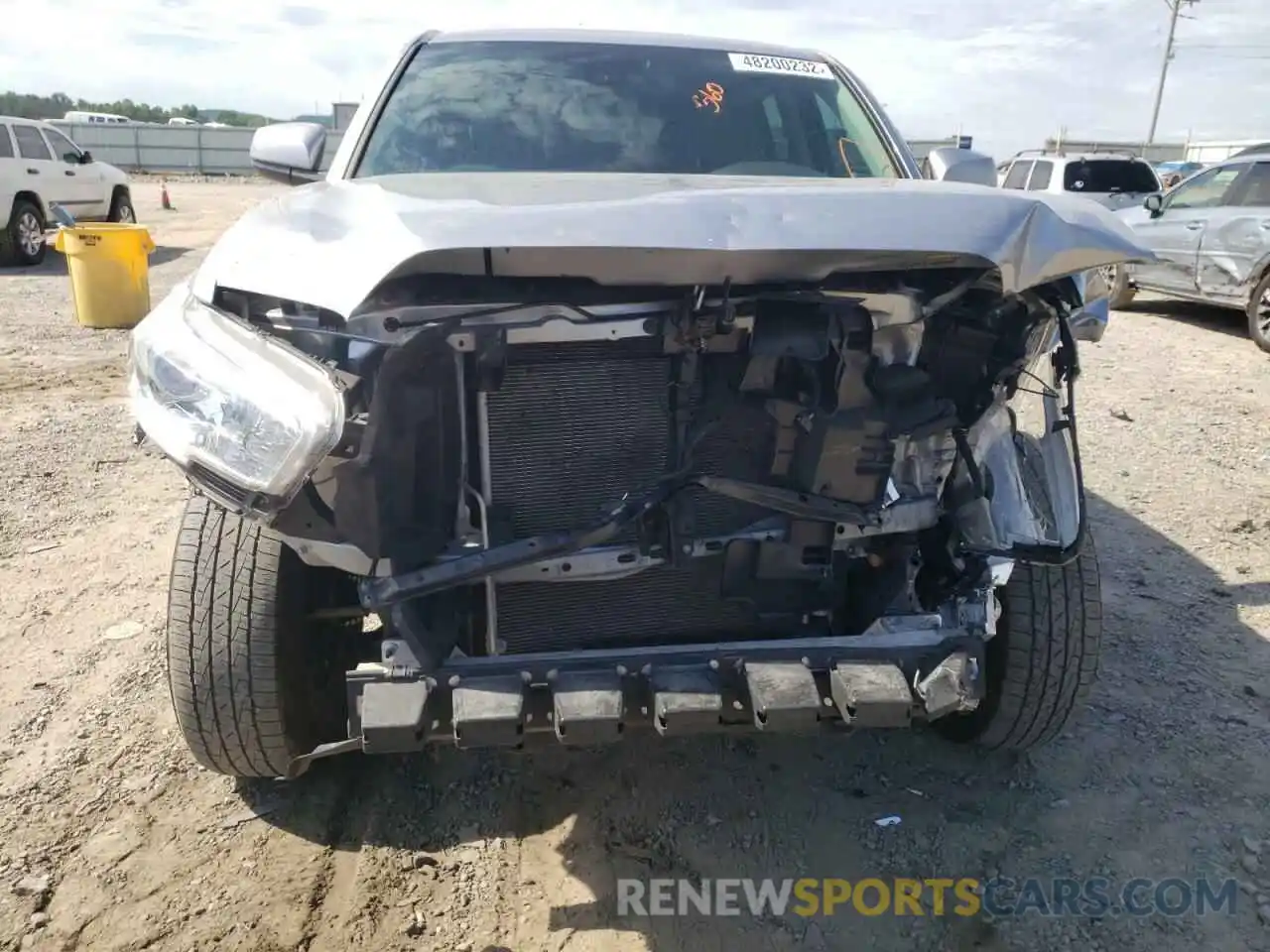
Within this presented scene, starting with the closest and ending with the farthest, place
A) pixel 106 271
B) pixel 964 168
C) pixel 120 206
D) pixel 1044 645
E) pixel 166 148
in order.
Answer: pixel 1044 645 < pixel 964 168 < pixel 106 271 < pixel 120 206 < pixel 166 148

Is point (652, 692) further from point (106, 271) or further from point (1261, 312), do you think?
point (1261, 312)

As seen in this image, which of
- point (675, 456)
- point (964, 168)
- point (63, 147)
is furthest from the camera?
point (63, 147)

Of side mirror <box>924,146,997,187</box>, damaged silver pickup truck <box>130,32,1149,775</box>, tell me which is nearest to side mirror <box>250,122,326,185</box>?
damaged silver pickup truck <box>130,32,1149,775</box>

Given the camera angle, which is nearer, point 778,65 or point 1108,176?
point 778,65

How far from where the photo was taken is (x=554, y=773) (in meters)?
2.70

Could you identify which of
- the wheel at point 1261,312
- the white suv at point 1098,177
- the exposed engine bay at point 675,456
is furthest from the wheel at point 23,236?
the wheel at point 1261,312

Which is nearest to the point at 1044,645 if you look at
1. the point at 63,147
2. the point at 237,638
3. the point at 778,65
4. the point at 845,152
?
the point at 845,152

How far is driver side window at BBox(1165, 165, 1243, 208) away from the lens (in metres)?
9.11

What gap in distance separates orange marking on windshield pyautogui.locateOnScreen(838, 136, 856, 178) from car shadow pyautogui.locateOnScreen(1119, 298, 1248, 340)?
762 cm

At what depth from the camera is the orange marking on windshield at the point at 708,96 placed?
3240 millimetres

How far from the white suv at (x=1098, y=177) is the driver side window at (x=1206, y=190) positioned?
2.76 meters

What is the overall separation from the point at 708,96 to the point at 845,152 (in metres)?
0.51

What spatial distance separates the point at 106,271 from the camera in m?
8.14

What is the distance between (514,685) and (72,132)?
4006 cm
